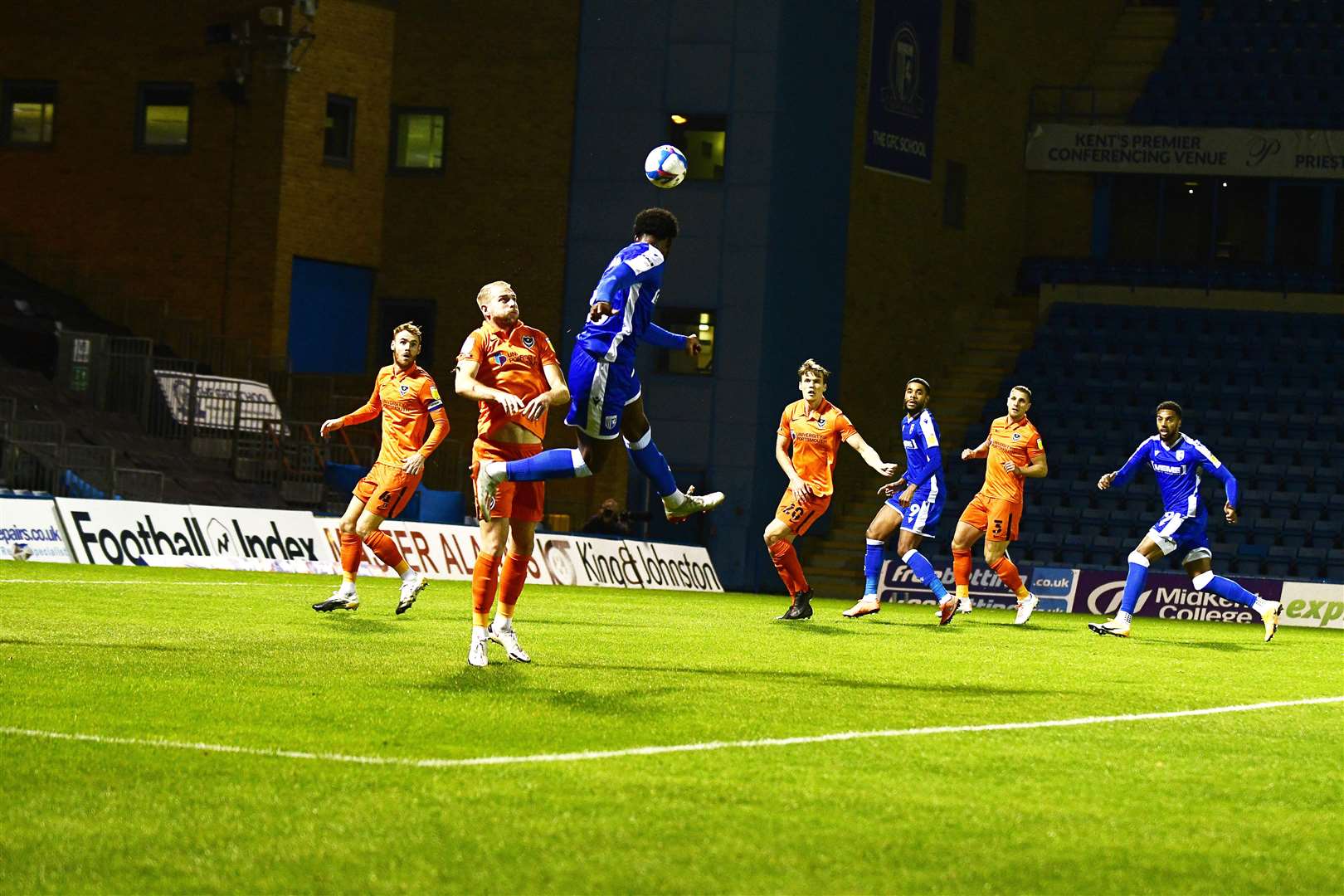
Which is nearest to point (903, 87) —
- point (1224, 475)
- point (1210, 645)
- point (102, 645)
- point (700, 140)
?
point (700, 140)

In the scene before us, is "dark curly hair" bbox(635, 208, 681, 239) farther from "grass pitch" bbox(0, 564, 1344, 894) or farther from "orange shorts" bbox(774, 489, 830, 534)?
"orange shorts" bbox(774, 489, 830, 534)

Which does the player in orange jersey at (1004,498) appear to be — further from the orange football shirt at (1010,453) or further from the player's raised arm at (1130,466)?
the player's raised arm at (1130,466)

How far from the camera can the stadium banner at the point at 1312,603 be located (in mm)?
28984

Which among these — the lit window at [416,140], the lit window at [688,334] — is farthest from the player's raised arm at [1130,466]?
the lit window at [416,140]

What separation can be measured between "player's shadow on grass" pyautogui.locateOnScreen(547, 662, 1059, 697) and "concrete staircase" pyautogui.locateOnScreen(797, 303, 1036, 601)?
21.3 m

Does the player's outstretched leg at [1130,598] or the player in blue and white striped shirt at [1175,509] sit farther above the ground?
the player in blue and white striped shirt at [1175,509]

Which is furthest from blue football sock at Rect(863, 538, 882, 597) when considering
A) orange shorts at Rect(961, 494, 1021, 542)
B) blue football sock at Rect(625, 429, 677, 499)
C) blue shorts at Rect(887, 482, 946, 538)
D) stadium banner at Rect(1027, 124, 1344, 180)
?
stadium banner at Rect(1027, 124, 1344, 180)

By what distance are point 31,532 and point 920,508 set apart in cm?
1119

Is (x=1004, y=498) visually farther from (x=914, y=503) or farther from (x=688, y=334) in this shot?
(x=688, y=334)

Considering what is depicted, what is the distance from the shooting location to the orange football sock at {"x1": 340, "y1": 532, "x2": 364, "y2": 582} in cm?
1748

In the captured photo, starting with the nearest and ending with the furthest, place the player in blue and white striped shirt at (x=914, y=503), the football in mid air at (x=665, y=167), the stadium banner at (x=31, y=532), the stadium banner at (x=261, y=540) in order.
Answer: the football in mid air at (x=665, y=167) → the player in blue and white striped shirt at (x=914, y=503) → the stadium banner at (x=31, y=532) → the stadium banner at (x=261, y=540)

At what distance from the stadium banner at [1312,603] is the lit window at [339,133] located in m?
19.7

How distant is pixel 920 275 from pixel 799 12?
6349 millimetres

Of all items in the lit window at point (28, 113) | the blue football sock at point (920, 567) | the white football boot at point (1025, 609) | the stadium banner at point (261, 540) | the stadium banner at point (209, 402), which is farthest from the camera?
the lit window at point (28, 113)
